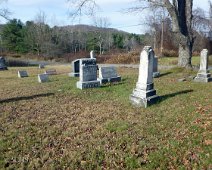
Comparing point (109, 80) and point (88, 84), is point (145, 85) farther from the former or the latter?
point (109, 80)

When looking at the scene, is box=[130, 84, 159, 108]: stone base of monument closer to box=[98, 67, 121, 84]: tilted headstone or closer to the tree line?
box=[98, 67, 121, 84]: tilted headstone

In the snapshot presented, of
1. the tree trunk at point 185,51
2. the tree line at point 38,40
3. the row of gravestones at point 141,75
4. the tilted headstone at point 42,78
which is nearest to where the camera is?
the row of gravestones at point 141,75

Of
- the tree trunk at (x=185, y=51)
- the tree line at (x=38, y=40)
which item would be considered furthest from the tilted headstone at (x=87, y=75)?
the tree line at (x=38, y=40)

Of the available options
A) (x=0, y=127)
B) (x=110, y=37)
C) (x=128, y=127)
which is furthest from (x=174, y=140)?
(x=110, y=37)

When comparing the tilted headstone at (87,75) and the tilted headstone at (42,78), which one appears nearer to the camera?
the tilted headstone at (87,75)

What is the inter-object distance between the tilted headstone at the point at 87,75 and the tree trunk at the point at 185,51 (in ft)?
24.3

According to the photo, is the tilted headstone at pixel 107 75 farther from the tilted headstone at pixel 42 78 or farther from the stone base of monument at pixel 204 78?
the stone base of monument at pixel 204 78

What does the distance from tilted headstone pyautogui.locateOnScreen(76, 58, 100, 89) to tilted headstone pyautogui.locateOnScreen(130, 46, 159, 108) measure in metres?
3.76

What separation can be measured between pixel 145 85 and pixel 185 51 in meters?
9.68

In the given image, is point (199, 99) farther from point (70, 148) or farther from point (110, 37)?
point (110, 37)

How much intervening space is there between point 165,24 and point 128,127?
1777 inches

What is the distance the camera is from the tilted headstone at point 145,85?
8250mm

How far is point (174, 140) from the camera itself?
5461 millimetres

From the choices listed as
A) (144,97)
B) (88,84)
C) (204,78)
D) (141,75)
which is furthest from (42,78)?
(204,78)
